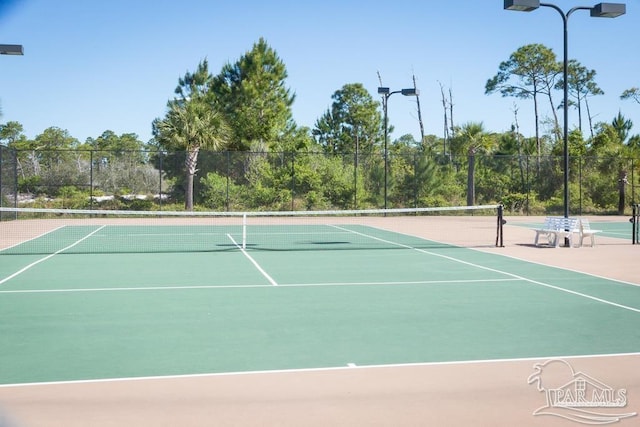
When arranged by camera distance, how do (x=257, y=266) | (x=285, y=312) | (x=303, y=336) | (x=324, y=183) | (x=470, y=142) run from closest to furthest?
(x=303, y=336)
(x=285, y=312)
(x=257, y=266)
(x=324, y=183)
(x=470, y=142)

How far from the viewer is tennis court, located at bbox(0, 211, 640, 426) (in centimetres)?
471

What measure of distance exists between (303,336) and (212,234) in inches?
575

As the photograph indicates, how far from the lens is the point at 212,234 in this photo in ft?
69.5

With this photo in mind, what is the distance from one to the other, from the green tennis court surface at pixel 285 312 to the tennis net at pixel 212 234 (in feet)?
6.09

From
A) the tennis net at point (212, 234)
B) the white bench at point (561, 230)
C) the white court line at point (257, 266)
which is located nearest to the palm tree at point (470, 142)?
the tennis net at point (212, 234)

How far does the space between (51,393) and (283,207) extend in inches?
1085

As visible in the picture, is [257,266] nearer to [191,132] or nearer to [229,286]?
[229,286]

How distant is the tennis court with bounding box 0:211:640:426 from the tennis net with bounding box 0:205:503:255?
2255mm

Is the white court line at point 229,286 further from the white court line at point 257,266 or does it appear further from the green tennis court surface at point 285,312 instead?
the white court line at point 257,266

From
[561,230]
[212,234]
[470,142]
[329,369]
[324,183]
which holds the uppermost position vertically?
[470,142]

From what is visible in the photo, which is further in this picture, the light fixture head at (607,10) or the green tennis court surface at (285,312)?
the light fixture head at (607,10)

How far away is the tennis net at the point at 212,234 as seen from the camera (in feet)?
54.9

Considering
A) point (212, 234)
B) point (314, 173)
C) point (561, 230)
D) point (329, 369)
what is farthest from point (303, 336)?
point (314, 173)

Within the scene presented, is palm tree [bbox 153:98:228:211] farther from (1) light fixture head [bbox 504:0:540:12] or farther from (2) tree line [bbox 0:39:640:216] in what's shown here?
(1) light fixture head [bbox 504:0:540:12]
